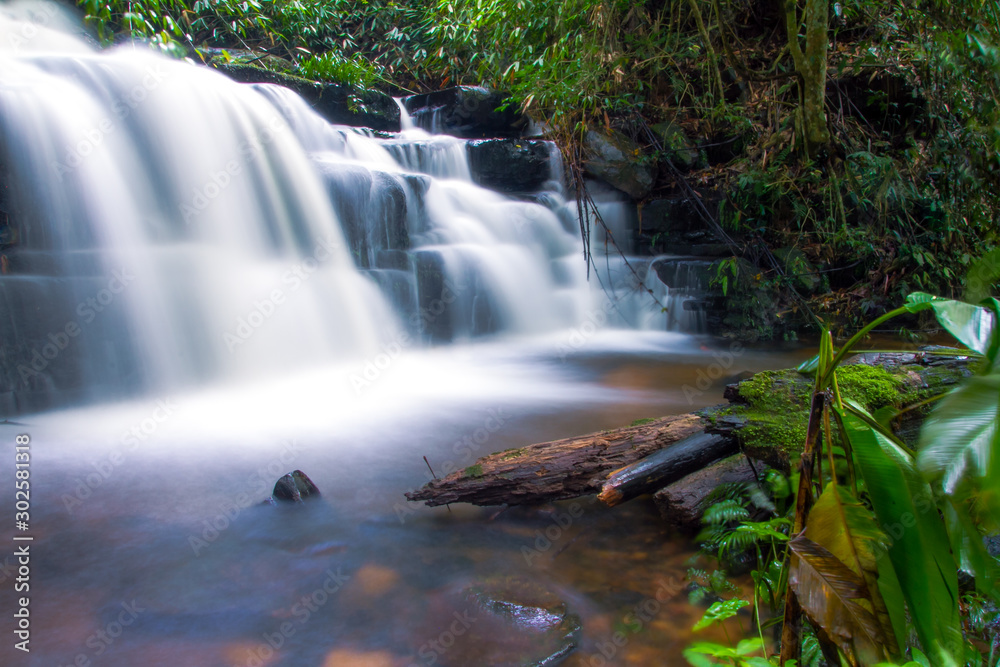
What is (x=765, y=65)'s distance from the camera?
7.14 m

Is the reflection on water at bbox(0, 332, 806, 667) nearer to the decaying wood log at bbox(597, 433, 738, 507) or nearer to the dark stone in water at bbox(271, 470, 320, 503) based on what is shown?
the dark stone in water at bbox(271, 470, 320, 503)

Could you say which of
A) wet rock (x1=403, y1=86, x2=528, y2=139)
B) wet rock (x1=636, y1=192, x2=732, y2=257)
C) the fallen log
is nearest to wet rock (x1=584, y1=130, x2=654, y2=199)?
wet rock (x1=636, y1=192, x2=732, y2=257)

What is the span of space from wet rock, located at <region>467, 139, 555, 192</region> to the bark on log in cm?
569

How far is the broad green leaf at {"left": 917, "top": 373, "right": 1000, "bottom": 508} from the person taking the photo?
2.79 ft

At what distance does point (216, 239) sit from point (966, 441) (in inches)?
214

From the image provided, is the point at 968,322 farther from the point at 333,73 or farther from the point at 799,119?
the point at 333,73

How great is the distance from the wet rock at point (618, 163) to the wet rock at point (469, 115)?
2047mm

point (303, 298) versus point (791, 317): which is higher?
point (303, 298)

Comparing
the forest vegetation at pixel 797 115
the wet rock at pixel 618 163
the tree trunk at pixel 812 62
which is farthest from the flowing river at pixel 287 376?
the tree trunk at pixel 812 62

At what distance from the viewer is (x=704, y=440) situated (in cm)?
224

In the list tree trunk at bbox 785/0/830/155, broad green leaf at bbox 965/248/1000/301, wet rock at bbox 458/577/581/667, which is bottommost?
wet rock at bbox 458/577/581/667

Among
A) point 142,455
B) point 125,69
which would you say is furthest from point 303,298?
point 125,69

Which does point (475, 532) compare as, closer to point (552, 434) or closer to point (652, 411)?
point (552, 434)

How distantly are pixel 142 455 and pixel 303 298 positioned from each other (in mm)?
2294
